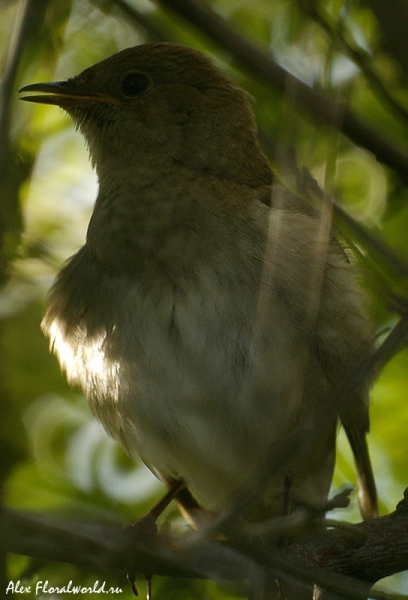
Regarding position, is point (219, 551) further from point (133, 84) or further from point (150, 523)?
point (133, 84)

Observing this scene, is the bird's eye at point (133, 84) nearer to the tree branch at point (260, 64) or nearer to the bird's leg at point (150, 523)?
the tree branch at point (260, 64)

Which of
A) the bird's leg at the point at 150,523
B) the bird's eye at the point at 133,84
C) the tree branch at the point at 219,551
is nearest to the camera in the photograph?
the tree branch at the point at 219,551

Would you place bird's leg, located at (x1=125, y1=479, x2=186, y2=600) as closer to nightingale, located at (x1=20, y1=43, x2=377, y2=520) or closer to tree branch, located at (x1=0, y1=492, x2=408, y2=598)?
nightingale, located at (x1=20, y1=43, x2=377, y2=520)

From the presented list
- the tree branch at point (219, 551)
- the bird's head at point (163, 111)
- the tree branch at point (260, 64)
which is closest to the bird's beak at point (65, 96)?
the bird's head at point (163, 111)

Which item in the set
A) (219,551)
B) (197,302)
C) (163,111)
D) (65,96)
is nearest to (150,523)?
(197,302)

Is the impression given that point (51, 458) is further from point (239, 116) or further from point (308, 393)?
point (239, 116)

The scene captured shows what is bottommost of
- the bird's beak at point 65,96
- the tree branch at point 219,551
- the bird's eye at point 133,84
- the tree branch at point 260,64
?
the tree branch at point 219,551

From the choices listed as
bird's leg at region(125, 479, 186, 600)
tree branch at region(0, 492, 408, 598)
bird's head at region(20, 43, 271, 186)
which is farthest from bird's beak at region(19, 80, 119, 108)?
tree branch at region(0, 492, 408, 598)
